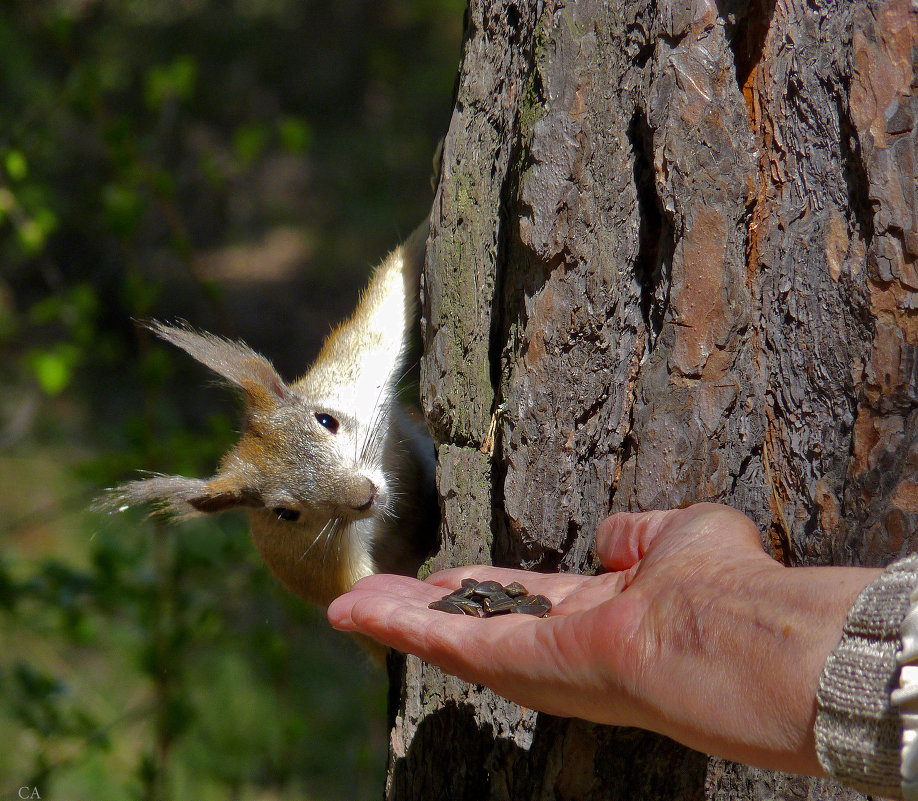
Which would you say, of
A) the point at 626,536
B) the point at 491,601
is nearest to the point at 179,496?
the point at 491,601

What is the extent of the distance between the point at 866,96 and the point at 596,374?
2.15 feet

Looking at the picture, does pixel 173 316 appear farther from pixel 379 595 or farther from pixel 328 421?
pixel 379 595

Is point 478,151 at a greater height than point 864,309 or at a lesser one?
greater

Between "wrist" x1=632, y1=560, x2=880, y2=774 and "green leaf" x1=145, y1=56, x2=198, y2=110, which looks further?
"green leaf" x1=145, y1=56, x2=198, y2=110

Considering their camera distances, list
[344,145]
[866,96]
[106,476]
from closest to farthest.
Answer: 1. [866,96]
2. [106,476]
3. [344,145]

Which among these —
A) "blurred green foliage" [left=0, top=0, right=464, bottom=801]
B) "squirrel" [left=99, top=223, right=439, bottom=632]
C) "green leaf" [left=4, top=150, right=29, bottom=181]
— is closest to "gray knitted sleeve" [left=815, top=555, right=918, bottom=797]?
"squirrel" [left=99, top=223, right=439, bottom=632]

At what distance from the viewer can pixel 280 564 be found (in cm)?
267

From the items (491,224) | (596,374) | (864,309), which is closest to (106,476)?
(491,224)

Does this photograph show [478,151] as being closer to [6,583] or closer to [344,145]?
[6,583]

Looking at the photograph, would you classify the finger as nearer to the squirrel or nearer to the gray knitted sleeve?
the squirrel

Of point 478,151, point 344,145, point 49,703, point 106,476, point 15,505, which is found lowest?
point 49,703

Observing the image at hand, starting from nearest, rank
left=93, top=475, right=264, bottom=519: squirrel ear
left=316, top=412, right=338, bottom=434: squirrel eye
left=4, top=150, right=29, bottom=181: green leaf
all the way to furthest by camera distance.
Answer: left=93, top=475, right=264, bottom=519: squirrel ear → left=316, top=412, right=338, bottom=434: squirrel eye → left=4, top=150, right=29, bottom=181: green leaf

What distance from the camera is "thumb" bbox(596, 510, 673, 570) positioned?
1521 millimetres

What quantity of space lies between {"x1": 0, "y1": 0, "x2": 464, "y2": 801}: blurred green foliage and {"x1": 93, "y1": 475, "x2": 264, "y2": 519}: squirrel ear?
45 centimetres
